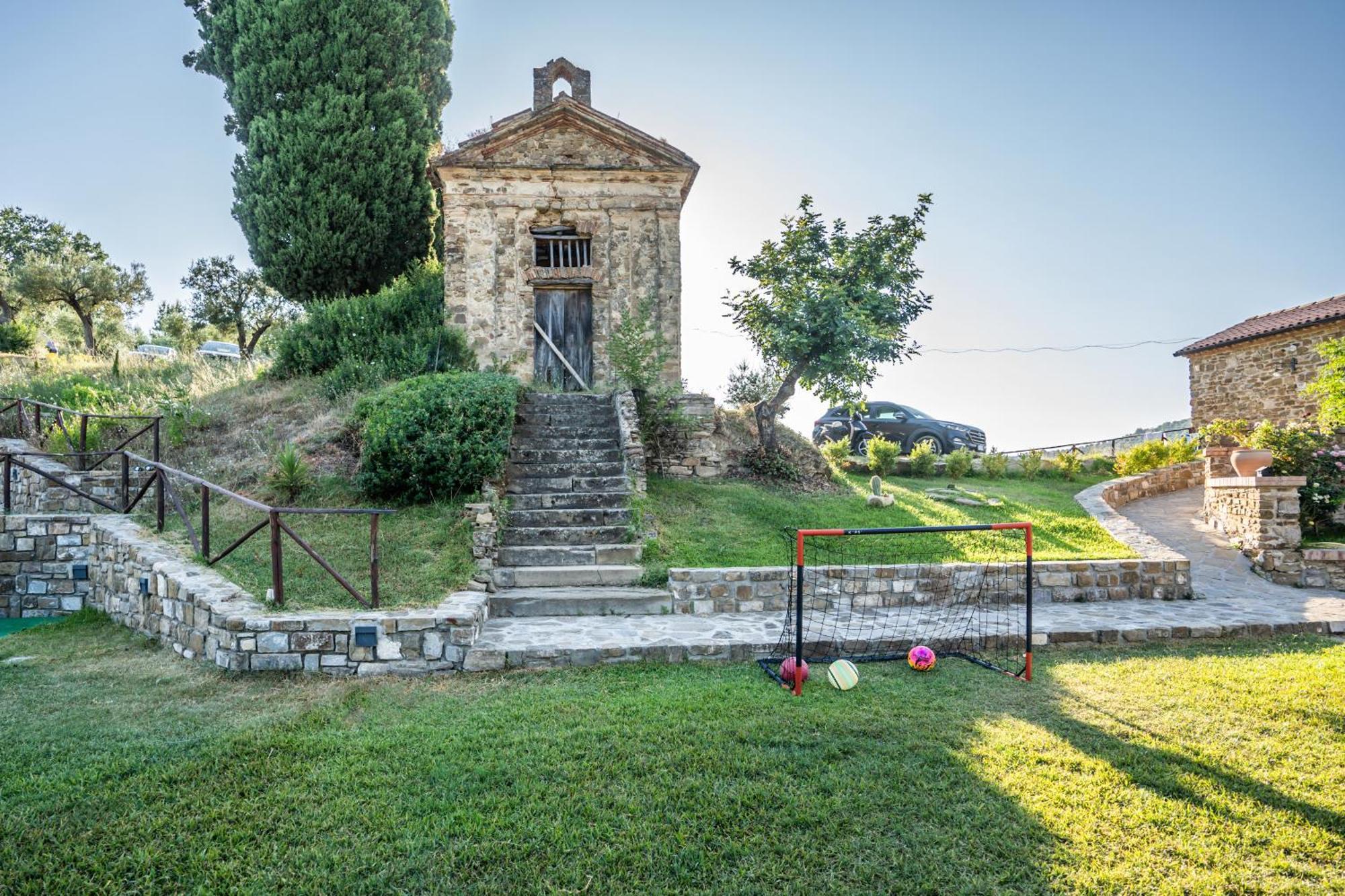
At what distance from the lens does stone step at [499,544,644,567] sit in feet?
26.1

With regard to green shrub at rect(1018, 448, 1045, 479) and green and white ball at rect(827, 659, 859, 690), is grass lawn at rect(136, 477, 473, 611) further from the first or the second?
green shrub at rect(1018, 448, 1045, 479)

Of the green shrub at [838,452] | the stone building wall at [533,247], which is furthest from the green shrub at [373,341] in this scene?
the green shrub at [838,452]

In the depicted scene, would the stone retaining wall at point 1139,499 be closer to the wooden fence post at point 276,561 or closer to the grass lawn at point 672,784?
the grass lawn at point 672,784

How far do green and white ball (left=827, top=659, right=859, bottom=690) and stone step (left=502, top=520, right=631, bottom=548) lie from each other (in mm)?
3553

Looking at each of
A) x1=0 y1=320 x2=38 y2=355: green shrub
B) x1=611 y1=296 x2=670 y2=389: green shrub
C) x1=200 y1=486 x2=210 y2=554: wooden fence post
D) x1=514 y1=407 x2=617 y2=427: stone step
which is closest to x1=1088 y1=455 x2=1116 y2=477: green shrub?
x1=611 y1=296 x2=670 y2=389: green shrub

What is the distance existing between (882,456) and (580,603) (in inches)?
385

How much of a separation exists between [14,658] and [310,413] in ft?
21.0

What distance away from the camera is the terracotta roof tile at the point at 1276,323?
655 inches

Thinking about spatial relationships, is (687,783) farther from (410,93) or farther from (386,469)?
(410,93)

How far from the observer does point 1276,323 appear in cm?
1800

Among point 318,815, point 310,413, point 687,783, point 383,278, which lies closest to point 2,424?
point 310,413

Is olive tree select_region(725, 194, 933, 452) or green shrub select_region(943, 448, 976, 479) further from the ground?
olive tree select_region(725, 194, 933, 452)

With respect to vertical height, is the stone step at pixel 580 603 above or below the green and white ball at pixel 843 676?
above

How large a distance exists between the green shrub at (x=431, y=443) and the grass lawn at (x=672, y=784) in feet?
11.9
